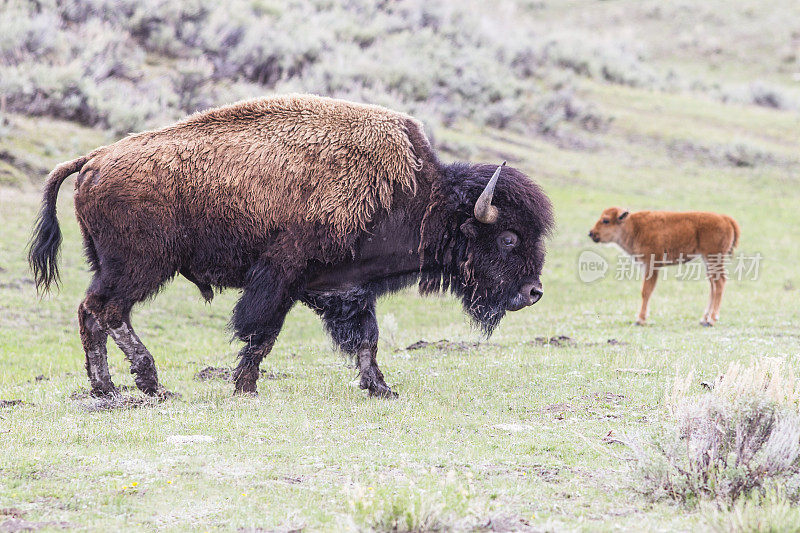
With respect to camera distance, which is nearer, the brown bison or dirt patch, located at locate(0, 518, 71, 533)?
dirt patch, located at locate(0, 518, 71, 533)

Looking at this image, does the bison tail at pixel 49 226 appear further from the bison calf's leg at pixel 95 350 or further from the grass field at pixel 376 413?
the grass field at pixel 376 413

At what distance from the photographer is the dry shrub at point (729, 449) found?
4734 millimetres

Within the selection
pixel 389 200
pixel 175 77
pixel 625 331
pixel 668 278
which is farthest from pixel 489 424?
pixel 175 77

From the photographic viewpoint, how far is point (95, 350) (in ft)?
24.9

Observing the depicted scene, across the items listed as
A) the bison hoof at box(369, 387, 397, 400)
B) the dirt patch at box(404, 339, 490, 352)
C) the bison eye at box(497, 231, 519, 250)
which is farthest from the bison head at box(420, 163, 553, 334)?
the dirt patch at box(404, 339, 490, 352)

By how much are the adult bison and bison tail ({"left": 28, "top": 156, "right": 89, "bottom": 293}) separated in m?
0.02

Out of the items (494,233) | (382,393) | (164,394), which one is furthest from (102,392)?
(494,233)

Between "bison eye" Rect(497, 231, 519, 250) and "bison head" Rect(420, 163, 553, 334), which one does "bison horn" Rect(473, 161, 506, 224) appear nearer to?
"bison head" Rect(420, 163, 553, 334)

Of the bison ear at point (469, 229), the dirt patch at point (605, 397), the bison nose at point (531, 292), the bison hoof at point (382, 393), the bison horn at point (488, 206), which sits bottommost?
the bison hoof at point (382, 393)

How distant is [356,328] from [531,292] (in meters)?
1.55

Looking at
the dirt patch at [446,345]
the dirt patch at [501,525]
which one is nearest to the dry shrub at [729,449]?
the dirt patch at [501,525]

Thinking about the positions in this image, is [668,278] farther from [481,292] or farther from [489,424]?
[489,424]

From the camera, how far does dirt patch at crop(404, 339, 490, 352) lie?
10203mm

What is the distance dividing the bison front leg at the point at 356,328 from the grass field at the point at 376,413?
0.30 meters
